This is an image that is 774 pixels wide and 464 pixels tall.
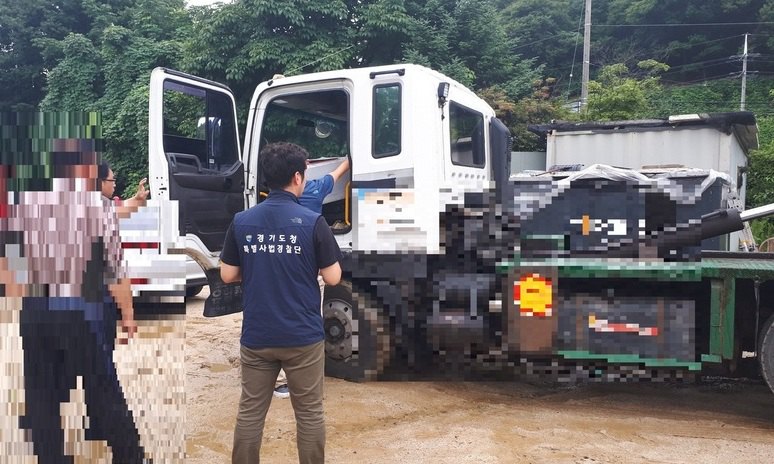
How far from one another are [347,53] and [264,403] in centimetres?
1219

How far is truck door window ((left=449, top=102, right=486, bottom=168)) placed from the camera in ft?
17.1

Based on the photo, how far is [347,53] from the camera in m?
14.2

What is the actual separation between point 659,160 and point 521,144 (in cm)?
810

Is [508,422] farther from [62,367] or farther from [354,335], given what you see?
[62,367]

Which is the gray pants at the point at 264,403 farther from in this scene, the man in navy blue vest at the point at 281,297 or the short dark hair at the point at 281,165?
the short dark hair at the point at 281,165

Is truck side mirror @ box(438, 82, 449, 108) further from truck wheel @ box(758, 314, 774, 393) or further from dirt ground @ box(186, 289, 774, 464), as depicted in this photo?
truck wheel @ box(758, 314, 774, 393)

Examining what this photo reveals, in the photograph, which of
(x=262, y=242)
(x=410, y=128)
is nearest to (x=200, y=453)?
(x=262, y=242)

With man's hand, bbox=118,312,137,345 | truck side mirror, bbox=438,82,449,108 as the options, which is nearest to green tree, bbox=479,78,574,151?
truck side mirror, bbox=438,82,449,108

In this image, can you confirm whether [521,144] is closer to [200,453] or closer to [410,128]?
[410,128]

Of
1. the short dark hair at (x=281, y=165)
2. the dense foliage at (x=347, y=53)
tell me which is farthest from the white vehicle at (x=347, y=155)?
the dense foliage at (x=347, y=53)

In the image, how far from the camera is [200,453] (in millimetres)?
3896

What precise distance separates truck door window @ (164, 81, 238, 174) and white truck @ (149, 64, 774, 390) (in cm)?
2

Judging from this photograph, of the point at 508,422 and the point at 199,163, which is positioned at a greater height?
the point at 199,163

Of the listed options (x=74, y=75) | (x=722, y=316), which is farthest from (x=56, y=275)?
(x=74, y=75)
